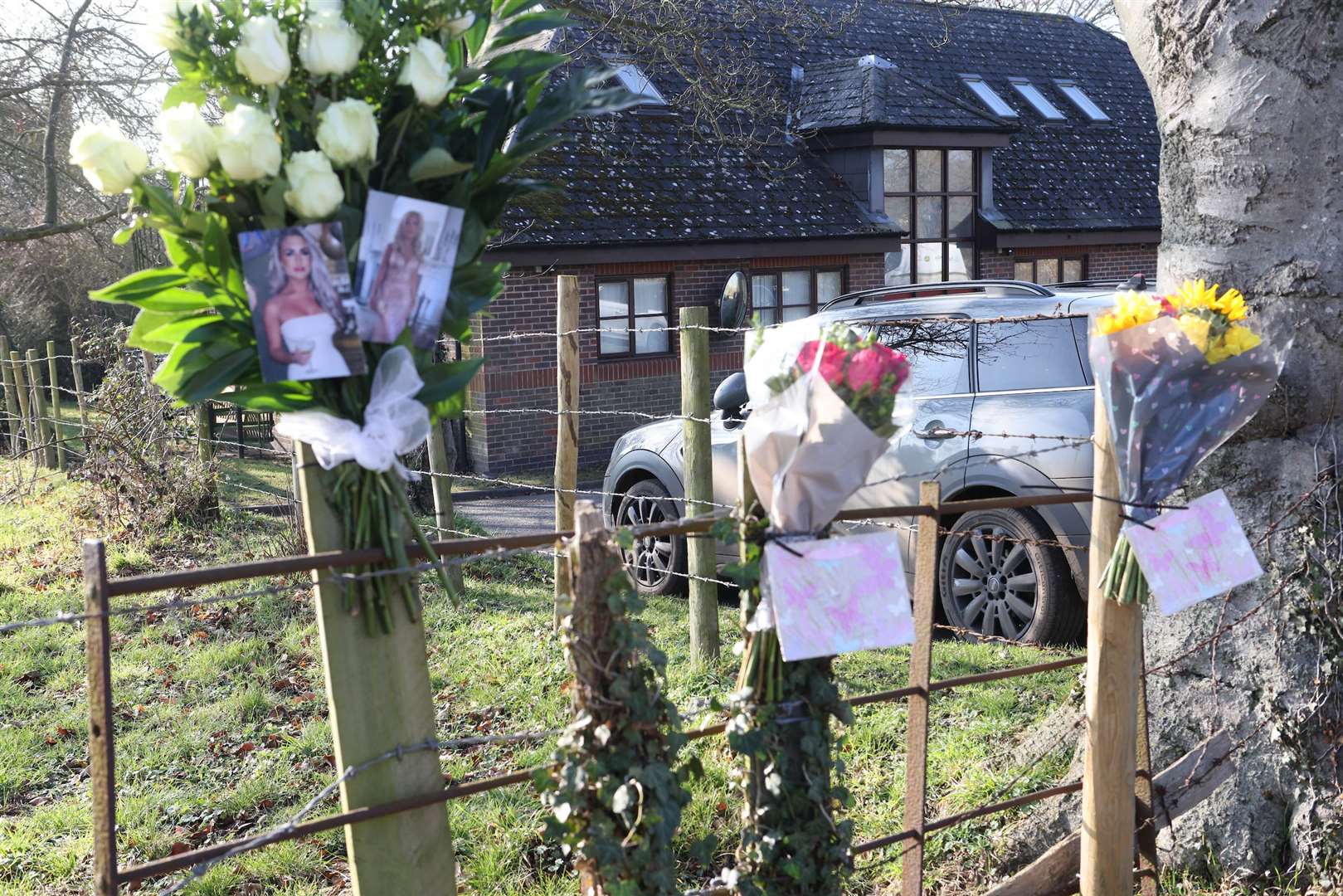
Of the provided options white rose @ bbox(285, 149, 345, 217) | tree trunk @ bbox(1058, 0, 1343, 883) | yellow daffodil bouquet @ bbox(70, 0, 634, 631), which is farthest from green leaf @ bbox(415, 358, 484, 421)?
tree trunk @ bbox(1058, 0, 1343, 883)

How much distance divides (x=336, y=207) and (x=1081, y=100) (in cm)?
2217

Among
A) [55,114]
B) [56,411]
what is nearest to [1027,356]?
[56,411]

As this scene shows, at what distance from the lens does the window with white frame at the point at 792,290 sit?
662 inches

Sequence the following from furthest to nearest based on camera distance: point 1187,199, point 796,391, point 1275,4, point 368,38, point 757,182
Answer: point 757,182
point 1187,199
point 1275,4
point 796,391
point 368,38

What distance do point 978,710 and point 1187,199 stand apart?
7.36 feet

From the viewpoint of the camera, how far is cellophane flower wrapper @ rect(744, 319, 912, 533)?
2.29 m

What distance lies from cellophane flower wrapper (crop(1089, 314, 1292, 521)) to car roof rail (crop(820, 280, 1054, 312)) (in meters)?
3.53

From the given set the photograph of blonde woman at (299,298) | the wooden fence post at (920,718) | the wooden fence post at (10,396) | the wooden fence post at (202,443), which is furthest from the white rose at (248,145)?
the wooden fence post at (10,396)

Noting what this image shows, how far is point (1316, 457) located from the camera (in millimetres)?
3475

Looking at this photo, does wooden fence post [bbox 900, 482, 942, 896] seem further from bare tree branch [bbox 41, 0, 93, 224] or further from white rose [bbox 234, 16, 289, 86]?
bare tree branch [bbox 41, 0, 93, 224]

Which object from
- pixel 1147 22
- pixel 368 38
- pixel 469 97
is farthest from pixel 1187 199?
pixel 368 38

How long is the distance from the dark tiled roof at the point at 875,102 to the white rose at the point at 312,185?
53.3 ft

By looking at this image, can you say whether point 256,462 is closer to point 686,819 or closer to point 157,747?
point 157,747

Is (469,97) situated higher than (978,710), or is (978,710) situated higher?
(469,97)
